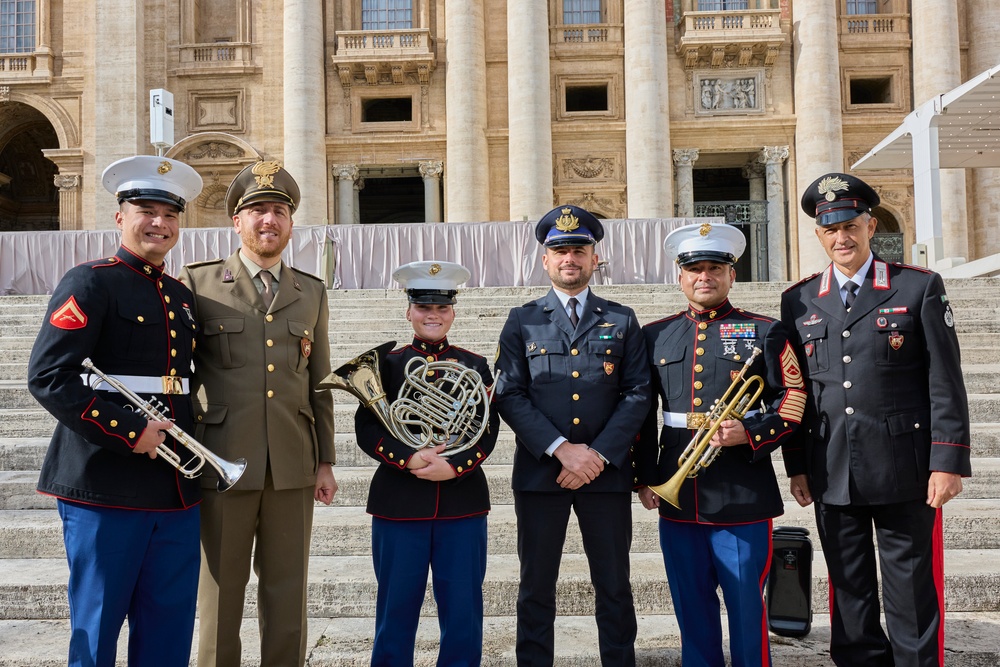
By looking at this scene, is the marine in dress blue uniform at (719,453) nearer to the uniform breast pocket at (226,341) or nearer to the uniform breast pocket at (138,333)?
the uniform breast pocket at (226,341)

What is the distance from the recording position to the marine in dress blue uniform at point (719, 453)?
3588 mm

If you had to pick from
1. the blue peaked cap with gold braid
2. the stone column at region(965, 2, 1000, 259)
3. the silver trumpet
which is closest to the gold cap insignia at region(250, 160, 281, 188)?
the silver trumpet

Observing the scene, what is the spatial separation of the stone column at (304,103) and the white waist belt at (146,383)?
20.4 meters

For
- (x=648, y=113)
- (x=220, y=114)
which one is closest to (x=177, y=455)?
(x=648, y=113)

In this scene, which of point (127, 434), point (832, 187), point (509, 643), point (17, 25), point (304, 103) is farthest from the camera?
point (17, 25)

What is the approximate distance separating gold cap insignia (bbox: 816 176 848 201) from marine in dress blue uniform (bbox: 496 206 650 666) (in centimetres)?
111

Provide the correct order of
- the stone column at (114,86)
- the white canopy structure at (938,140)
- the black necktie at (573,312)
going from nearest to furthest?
the black necktie at (573,312)
the white canopy structure at (938,140)
the stone column at (114,86)

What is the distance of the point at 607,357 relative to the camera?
3900 millimetres

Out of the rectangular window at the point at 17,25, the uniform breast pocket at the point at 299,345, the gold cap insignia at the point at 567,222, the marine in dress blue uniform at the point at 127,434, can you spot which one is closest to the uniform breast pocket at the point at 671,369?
the gold cap insignia at the point at 567,222

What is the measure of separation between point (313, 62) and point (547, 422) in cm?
2250

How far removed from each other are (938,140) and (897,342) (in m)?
13.8

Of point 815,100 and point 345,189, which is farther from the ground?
point 815,100

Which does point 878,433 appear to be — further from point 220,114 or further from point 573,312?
point 220,114

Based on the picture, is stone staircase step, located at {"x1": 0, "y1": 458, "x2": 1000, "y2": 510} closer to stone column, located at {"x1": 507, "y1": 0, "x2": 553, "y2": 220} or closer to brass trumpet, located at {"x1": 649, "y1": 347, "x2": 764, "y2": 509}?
brass trumpet, located at {"x1": 649, "y1": 347, "x2": 764, "y2": 509}
